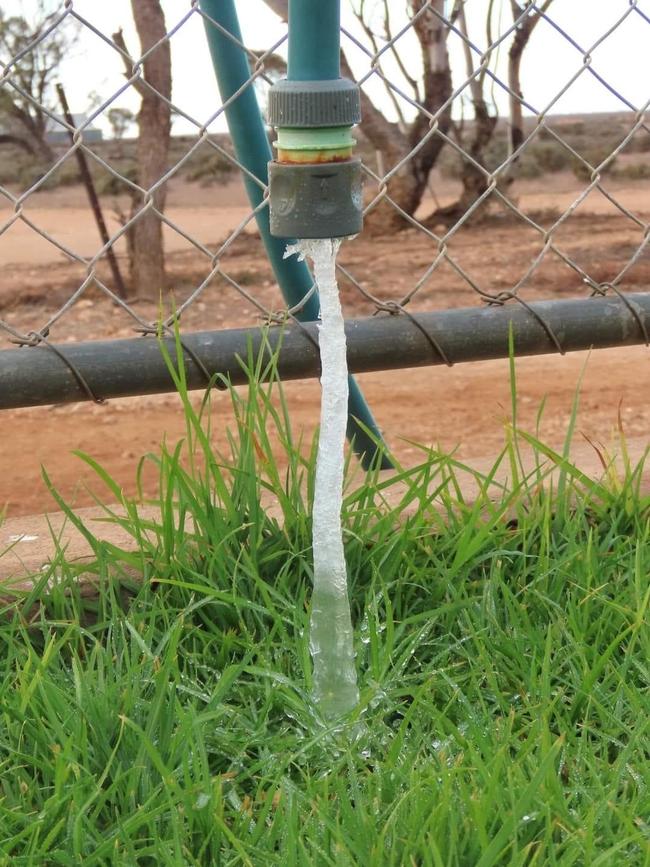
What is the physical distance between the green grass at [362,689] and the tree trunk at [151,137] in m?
3.99

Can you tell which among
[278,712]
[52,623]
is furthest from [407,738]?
[52,623]

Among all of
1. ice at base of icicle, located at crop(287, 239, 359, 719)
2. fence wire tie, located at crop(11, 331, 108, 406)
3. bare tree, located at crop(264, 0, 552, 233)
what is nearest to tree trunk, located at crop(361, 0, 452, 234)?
bare tree, located at crop(264, 0, 552, 233)

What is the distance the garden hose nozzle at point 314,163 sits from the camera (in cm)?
91

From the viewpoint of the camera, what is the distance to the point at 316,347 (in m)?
1.44

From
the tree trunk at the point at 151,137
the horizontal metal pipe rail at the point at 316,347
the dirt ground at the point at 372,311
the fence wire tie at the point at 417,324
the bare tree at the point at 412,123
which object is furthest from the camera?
the bare tree at the point at 412,123

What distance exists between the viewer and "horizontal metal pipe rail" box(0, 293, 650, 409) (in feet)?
4.34

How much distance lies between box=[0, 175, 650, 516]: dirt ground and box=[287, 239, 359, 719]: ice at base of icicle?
1.08 ft

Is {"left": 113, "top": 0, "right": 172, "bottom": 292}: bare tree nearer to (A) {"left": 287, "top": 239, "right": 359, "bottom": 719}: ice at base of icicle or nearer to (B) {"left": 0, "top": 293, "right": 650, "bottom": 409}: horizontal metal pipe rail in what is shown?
(B) {"left": 0, "top": 293, "right": 650, "bottom": 409}: horizontal metal pipe rail

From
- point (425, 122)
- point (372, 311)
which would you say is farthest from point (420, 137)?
point (372, 311)

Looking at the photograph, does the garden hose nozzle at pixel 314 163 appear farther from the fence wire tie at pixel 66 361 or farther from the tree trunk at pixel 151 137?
the tree trunk at pixel 151 137

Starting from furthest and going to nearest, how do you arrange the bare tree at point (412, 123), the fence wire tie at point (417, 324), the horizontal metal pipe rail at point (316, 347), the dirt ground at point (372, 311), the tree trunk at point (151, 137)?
the bare tree at point (412, 123) → the tree trunk at point (151, 137) → the dirt ground at point (372, 311) → the fence wire tie at point (417, 324) → the horizontal metal pipe rail at point (316, 347)

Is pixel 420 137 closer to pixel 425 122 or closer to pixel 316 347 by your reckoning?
pixel 425 122

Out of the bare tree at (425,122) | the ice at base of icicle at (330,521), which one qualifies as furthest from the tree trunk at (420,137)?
the ice at base of icicle at (330,521)

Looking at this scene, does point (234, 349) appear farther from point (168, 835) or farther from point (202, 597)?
point (168, 835)
